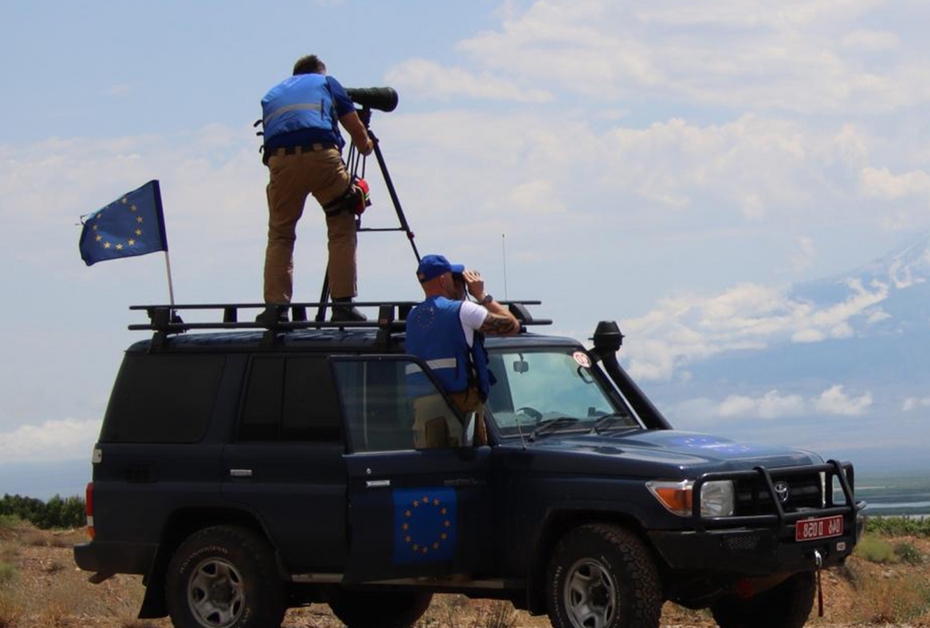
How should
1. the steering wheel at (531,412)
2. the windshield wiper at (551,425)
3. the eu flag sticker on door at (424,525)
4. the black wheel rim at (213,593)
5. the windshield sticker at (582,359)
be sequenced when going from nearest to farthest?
the eu flag sticker on door at (424,525) < the windshield wiper at (551,425) < the steering wheel at (531,412) < the black wheel rim at (213,593) < the windshield sticker at (582,359)

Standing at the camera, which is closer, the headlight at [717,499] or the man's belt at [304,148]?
the headlight at [717,499]

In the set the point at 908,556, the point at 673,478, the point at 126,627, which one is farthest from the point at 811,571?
the point at 908,556

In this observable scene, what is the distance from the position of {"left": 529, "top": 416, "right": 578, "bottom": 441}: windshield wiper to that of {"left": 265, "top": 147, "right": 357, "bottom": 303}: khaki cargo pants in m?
1.87

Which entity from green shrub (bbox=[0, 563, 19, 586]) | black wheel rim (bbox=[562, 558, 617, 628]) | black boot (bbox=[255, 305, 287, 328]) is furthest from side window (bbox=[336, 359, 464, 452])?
green shrub (bbox=[0, 563, 19, 586])

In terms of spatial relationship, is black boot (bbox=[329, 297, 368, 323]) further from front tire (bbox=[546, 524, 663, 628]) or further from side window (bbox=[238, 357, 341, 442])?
front tire (bbox=[546, 524, 663, 628])

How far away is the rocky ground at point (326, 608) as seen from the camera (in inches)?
508

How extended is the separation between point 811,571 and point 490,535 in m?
1.88

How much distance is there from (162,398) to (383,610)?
2.27 meters

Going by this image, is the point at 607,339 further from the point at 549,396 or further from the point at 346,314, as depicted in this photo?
the point at 346,314

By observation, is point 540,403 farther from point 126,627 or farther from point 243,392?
point 126,627

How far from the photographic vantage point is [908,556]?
2747 cm

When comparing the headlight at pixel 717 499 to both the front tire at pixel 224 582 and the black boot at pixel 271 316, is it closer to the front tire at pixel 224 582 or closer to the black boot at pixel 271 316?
the front tire at pixel 224 582

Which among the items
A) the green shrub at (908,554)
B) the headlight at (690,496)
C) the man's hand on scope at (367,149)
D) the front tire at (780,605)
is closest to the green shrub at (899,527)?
the green shrub at (908,554)

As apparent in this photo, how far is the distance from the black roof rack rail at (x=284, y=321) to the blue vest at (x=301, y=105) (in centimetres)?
120
